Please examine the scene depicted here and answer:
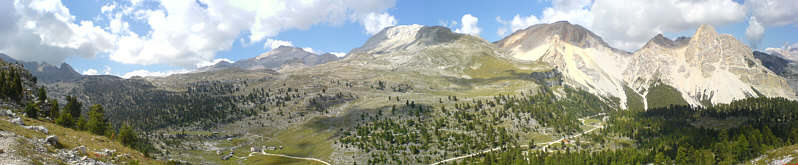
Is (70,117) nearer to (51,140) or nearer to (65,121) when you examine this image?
(65,121)

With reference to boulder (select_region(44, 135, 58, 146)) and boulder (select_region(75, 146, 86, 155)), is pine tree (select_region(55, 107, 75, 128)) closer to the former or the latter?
boulder (select_region(44, 135, 58, 146))

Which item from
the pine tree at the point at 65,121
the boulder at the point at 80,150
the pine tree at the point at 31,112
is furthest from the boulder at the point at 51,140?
the pine tree at the point at 65,121

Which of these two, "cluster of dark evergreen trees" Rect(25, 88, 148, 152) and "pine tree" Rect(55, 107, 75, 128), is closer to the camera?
"cluster of dark evergreen trees" Rect(25, 88, 148, 152)

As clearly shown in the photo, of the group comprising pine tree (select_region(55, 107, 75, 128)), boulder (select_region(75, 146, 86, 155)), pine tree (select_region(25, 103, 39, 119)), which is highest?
pine tree (select_region(25, 103, 39, 119))

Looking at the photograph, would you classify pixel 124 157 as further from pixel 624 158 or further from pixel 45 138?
pixel 624 158

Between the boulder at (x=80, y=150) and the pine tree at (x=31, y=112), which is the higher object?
the pine tree at (x=31, y=112)

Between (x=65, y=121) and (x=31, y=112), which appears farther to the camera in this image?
(x=65, y=121)

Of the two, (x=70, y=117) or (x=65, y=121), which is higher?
(x=70, y=117)

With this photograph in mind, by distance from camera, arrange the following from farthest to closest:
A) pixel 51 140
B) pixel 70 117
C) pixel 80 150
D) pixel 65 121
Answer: pixel 70 117 < pixel 65 121 < pixel 80 150 < pixel 51 140

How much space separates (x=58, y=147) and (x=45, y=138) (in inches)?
115

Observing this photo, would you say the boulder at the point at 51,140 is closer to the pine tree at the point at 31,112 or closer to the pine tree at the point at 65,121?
the pine tree at the point at 31,112

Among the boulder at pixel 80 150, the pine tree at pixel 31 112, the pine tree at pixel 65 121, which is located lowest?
the boulder at pixel 80 150

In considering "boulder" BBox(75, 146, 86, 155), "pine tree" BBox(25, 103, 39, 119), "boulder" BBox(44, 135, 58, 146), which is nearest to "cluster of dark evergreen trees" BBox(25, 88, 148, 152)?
"pine tree" BBox(25, 103, 39, 119)

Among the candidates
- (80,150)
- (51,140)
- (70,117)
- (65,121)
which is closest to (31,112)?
(65,121)
